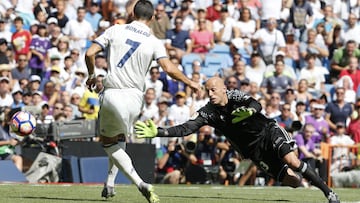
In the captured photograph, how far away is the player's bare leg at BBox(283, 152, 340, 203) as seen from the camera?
1155cm

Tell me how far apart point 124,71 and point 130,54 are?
216mm

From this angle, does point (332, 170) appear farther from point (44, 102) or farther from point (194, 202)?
point (194, 202)

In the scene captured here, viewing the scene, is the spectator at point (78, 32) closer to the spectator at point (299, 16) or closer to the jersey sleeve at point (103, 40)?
the spectator at point (299, 16)

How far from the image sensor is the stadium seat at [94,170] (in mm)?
18656

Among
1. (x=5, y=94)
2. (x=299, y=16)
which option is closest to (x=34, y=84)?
(x=5, y=94)

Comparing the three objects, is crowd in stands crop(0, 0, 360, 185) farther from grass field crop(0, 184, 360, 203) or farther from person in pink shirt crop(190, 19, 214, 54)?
grass field crop(0, 184, 360, 203)

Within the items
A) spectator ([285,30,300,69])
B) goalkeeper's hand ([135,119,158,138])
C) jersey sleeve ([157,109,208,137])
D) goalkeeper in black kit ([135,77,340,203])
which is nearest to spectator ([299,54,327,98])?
spectator ([285,30,300,69])

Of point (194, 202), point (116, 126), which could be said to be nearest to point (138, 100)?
point (116, 126)

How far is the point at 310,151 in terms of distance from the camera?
21.0 metres

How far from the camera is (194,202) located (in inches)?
476

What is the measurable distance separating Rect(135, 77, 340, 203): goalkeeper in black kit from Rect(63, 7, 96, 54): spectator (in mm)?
12832

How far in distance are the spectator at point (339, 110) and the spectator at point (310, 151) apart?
1.88 metres

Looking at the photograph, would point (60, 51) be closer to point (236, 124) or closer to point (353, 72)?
point (353, 72)

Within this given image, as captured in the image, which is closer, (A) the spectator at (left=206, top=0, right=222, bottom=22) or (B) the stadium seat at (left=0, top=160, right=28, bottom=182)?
(B) the stadium seat at (left=0, top=160, right=28, bottom=182)
